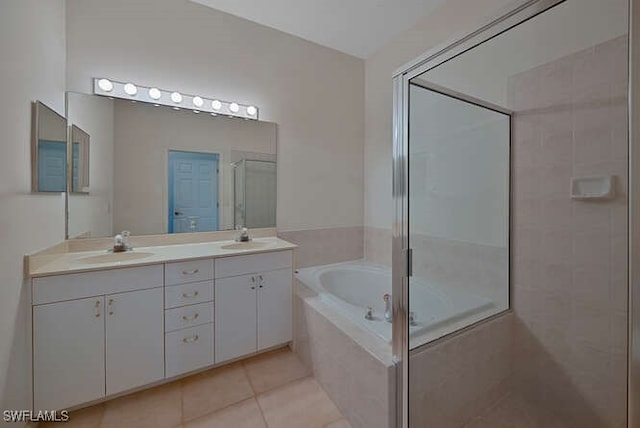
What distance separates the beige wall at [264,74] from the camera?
180cm

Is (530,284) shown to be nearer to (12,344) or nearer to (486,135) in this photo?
(486,135)

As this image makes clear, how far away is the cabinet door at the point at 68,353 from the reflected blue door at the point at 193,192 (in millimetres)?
771

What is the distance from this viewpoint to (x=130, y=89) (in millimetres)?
1844

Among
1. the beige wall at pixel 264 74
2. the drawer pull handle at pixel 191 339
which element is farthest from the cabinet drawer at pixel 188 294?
the beige wall at pixel 264 74

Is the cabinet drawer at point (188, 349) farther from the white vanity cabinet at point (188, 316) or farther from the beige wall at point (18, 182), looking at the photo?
the beige wall at point (18, 182)

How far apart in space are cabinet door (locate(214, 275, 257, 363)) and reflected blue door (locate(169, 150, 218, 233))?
0.61 meters

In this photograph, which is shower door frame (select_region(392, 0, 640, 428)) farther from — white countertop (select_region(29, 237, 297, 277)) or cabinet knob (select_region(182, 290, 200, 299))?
cabinet knob (select_region(182, 290, 200, 299))

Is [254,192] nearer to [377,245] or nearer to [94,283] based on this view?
[94,283]

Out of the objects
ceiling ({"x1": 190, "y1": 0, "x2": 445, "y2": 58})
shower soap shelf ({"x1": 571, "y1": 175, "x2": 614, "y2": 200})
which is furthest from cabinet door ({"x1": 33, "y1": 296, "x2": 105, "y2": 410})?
shower soap shelf ({"x1": 571, "y1": 175, "x2": 614, "y2": 200})

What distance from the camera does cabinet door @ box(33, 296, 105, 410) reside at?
1.27m

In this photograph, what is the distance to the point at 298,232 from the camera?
251 cm

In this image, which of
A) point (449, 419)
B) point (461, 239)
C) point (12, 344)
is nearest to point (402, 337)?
point (449, 419)

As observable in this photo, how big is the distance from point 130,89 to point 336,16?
172cm

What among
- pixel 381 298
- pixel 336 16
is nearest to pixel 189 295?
pixel 381 298
